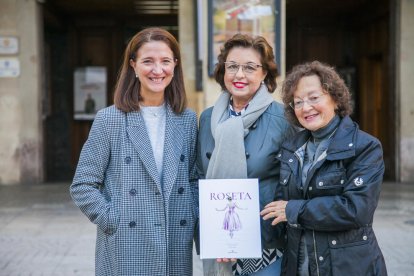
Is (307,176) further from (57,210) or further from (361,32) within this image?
(361,32)

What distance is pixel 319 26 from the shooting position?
15.7 meters

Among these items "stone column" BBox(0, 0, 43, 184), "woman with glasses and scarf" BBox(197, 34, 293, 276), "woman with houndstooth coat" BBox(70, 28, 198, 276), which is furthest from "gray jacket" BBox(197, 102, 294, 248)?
"stone column" BBox(0, 0, 43, 184)

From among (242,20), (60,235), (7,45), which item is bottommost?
(60,235)

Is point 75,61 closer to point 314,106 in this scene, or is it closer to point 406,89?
point 406,89

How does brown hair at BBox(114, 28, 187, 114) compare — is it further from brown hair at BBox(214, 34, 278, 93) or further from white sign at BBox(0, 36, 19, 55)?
white sign at BBox(0, 36, 19, 55)

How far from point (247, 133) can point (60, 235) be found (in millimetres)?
4666

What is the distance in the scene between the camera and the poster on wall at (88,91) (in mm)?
15289

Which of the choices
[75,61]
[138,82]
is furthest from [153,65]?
[75,61]

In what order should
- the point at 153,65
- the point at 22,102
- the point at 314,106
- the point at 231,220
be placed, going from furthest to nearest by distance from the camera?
the point at 22,102 → the point at 153,65 → the point at 231,220 → the point at 314,106

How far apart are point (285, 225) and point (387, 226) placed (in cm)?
491

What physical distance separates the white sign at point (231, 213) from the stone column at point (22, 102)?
9.90m

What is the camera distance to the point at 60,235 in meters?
7.41

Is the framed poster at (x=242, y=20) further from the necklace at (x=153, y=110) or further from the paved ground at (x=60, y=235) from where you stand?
the necklace at (x=153, y=110)

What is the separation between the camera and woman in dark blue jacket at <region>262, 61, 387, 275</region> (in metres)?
2.83
